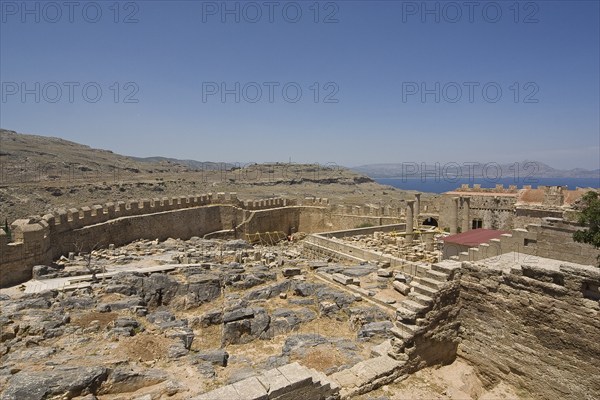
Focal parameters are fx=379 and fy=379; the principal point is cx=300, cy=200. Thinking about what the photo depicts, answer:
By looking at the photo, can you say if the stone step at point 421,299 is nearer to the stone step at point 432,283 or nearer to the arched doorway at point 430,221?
the stone step at point 432,283

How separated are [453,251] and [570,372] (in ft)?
28.4

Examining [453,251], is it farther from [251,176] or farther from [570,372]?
[251,176]

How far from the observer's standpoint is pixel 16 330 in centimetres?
935

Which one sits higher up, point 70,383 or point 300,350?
point 70,383

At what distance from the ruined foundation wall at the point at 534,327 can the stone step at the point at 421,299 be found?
96cm

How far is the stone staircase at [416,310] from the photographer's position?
760 centimetres

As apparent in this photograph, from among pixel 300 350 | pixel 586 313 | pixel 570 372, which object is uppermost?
pixel 586 313

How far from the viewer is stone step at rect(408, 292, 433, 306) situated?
25.4ft

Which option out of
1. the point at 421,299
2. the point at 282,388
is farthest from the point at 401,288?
the point at 282,388

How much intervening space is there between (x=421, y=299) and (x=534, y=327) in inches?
81.7

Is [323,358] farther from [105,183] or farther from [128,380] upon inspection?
[105,183]

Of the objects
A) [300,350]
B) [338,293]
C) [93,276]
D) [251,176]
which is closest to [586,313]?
[300,350]

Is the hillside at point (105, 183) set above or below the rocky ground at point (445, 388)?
above

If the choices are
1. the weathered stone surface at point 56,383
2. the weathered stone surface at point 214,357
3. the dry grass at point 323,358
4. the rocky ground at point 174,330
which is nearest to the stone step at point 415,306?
the rocky ground at point 174,330
